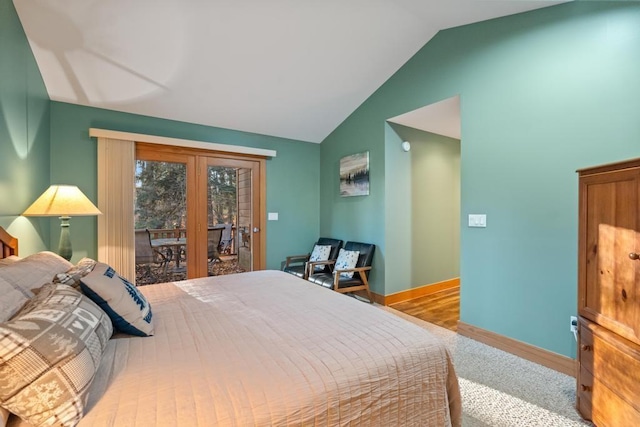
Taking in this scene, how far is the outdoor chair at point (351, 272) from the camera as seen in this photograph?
3516 millimetres

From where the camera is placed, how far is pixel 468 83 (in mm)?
2811

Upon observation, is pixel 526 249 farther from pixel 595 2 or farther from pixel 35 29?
pixel 35 29

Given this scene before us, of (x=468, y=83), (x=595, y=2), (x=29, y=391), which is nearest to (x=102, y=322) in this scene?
(x=29, y=391)

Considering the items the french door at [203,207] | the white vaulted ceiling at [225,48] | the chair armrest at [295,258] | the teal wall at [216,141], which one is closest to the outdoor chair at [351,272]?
the chair armrest at [295,258]

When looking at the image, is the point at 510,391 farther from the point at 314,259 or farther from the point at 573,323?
the point at 314,259

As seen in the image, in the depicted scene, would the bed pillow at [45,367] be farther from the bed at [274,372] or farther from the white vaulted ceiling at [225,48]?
the white vaulted ceiling at [225,48]

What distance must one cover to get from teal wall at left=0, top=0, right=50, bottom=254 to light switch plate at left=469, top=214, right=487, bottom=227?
364 centimetres

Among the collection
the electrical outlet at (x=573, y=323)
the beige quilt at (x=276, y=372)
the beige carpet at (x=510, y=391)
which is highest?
the beige quilt at (x=276, y=372)

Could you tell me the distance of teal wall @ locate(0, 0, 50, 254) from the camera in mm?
1925

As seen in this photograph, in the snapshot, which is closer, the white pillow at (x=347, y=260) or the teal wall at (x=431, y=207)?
the white pillow at (x=347, y=260)

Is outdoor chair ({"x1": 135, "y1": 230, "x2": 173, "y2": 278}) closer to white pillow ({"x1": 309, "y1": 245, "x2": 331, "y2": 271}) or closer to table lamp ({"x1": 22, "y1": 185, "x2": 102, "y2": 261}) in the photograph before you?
table lamp ({"x1": 22, "y1": 185, "x2": 102, "y2": 261})

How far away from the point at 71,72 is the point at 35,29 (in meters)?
0.47

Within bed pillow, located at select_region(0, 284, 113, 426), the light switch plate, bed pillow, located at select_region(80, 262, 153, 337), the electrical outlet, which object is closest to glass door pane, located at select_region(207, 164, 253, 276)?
bed pillow, located at select_region(80, 262, 153, 337)

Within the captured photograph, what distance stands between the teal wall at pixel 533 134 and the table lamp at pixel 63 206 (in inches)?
136
